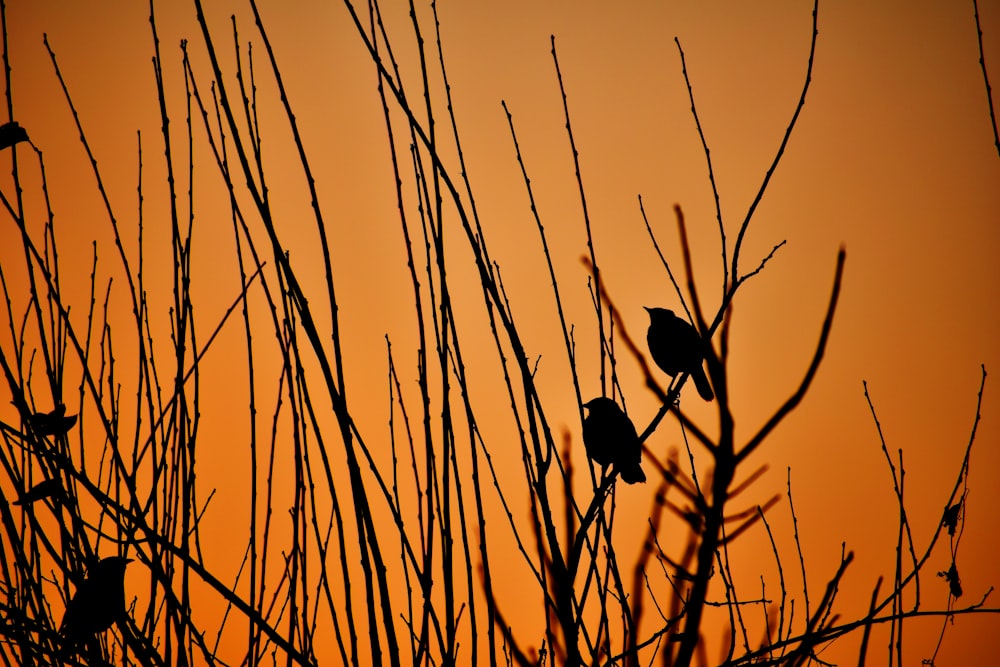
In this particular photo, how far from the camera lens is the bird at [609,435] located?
133cm

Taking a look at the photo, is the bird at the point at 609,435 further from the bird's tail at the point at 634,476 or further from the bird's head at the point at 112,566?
the bird's head at the point at 112,566

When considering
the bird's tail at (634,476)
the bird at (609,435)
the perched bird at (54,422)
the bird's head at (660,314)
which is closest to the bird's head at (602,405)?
the bird at (609,435)

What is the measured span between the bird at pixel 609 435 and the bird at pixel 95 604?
80 centimetres

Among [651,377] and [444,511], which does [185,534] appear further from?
[651,377]

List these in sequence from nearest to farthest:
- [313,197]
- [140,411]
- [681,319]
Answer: [313,197], [140,411], [681,319]

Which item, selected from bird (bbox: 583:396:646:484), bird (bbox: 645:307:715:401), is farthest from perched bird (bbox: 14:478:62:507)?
bird (bbox: 645:307:715:401)

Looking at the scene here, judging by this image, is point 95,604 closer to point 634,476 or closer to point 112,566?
point 112,566

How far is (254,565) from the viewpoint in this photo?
1.28 m

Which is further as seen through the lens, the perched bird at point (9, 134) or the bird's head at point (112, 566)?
the perched bird at point (9, 134)

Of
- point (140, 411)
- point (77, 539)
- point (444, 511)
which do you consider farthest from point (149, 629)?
point (444, 511)

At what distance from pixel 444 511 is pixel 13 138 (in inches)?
40.6

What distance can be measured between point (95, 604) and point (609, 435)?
35.3 inches

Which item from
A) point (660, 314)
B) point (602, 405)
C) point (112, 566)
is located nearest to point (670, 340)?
point (660, 314)

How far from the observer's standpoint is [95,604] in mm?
1188
